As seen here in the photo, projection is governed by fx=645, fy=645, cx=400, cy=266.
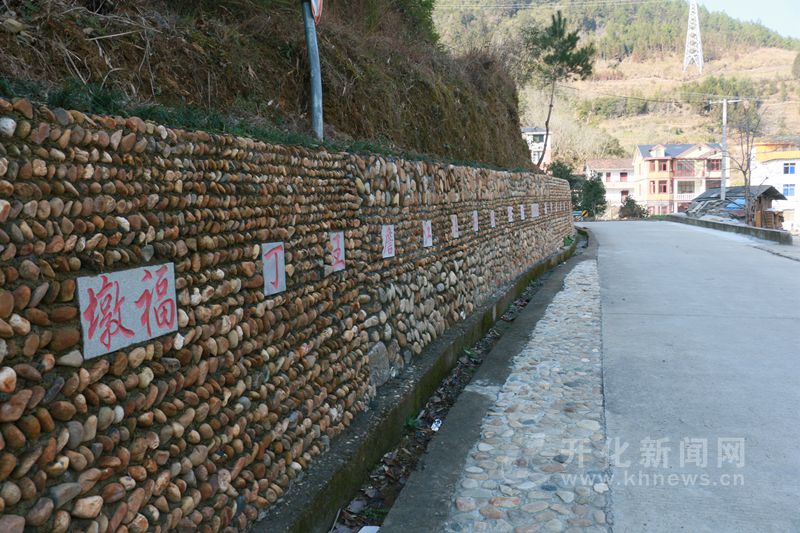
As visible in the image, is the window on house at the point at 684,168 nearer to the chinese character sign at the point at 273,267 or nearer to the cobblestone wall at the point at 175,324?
the cobblestone wall at the point at 175,324

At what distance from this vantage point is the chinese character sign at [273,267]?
11.6ft

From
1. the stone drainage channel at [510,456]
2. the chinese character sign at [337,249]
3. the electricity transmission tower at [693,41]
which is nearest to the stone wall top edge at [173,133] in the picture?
the chinese character sign at [337,249]

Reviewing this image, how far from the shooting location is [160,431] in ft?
8.54

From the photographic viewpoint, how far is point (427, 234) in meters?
6.75

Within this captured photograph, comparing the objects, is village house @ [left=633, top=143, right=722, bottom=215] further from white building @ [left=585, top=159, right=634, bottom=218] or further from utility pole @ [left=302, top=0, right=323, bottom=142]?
utility pole @ [left=302, top=0, right=323, bottom=142]

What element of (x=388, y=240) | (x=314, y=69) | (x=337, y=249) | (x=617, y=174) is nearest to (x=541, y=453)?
(x=337, y=249)

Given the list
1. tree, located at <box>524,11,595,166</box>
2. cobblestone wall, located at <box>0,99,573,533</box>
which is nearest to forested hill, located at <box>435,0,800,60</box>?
tree, located at <box>524,11,595,166</box>

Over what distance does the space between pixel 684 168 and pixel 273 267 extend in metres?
82.1

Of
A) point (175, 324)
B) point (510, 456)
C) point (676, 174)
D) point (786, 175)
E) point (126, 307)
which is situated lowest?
point (510, 456)

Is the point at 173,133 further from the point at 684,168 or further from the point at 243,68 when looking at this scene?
the point at 684,168

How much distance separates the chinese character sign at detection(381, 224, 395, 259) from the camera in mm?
5504

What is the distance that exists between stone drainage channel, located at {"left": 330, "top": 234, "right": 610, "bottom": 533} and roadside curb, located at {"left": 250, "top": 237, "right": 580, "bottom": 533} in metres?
0.11

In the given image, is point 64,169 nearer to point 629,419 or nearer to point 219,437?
point 219,437

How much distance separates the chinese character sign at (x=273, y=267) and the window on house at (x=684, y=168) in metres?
81.1
